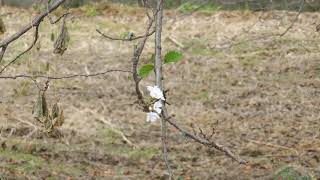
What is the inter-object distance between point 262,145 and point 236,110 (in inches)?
40.0

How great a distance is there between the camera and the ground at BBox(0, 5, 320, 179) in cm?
510

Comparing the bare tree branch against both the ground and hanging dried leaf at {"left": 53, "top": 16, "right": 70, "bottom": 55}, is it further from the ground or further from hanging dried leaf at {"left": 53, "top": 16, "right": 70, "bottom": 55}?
the ground

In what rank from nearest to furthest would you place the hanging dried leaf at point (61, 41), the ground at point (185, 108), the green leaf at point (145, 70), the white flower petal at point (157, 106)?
the white flower petal at point (157, 106) < the green leaf at point (145, 70) < the hanging dried leaf at point (61, 41) < the ground at point (185, 108)

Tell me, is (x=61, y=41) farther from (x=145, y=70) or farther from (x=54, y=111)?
(x=145, y=70)

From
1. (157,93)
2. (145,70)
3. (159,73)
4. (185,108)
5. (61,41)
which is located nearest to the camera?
(157,93)

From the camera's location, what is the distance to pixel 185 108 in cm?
660

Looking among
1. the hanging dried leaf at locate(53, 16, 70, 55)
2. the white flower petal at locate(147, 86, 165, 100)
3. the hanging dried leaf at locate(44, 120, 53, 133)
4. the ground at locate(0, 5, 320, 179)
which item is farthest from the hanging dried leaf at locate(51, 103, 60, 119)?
the white flower petal at locate(147, 86, 165, 100)

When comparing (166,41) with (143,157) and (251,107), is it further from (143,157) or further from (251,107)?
(143,157)

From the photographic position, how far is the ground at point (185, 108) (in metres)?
5.10

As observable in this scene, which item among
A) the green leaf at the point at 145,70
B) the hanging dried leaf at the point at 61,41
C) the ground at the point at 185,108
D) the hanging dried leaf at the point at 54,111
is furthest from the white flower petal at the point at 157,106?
the ground at the point at 185,108

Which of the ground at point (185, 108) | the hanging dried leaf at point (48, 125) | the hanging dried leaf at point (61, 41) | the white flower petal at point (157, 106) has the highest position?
the hanging dried leaf at point (61, 41)

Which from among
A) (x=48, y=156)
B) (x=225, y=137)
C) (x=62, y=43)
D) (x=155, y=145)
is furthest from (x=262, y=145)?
(x=62, y=43)

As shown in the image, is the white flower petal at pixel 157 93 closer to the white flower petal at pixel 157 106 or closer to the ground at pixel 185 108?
the white flower petal at pixel 157 106

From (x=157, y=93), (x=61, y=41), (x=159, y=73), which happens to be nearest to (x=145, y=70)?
(x=159, y=73)
